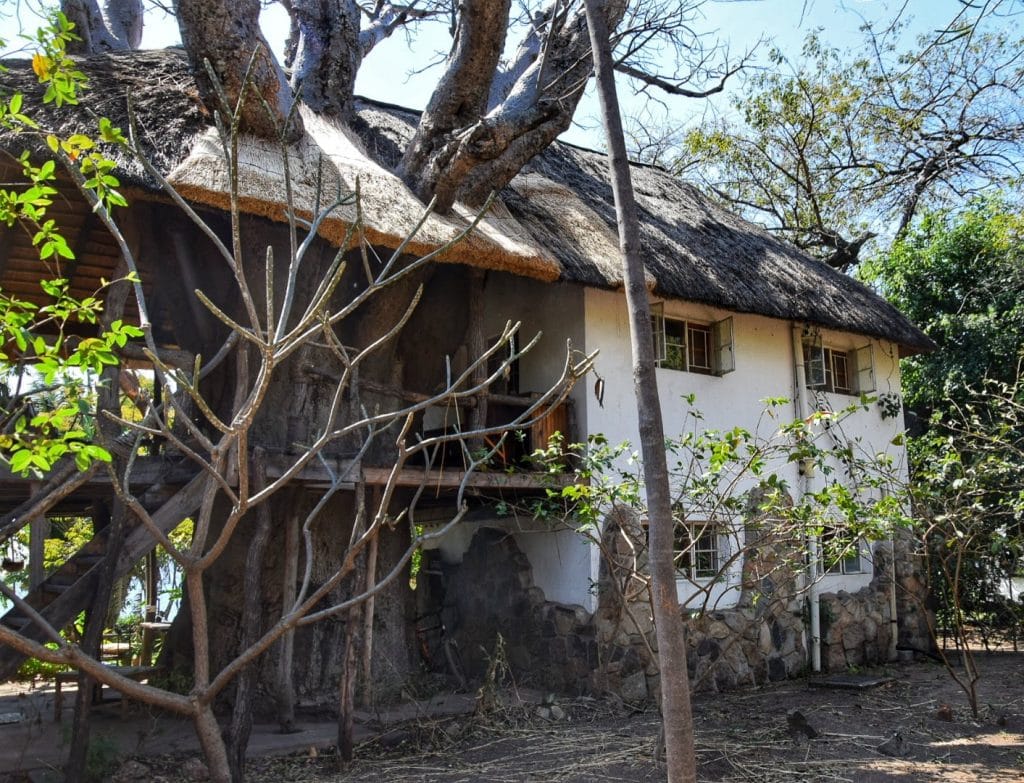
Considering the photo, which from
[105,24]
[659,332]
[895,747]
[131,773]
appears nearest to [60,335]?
[131,773]

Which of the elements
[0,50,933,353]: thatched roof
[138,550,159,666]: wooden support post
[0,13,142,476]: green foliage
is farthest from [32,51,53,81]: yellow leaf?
[138,550,159,666]: wooden support post

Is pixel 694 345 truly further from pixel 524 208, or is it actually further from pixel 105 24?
pixel 105 24

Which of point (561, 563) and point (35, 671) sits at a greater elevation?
point (561, 563)

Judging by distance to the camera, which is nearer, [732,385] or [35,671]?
[732,385]

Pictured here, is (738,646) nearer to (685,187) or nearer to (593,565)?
(593,565)

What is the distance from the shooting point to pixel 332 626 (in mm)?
8156

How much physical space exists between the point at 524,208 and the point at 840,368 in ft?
16.1

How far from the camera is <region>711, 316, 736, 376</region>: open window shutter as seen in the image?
984 cm

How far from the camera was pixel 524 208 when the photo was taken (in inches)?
352

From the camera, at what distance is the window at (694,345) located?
955cm

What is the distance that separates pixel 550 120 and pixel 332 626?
4801mm

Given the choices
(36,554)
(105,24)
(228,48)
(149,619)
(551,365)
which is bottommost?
(149,619)

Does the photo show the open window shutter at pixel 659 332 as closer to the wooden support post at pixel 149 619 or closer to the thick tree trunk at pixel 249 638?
the thick tree trunk at pixel 249 638

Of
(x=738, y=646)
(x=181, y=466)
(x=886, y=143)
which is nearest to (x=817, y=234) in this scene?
(x=886, y=143)
